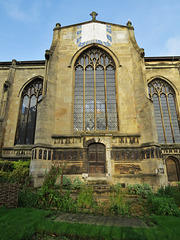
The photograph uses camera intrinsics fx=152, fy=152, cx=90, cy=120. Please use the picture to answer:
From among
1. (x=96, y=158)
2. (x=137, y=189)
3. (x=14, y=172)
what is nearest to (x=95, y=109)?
(x=96, y=158)

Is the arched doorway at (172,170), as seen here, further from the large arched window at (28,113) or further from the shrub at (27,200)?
the large arched window at (28,113)

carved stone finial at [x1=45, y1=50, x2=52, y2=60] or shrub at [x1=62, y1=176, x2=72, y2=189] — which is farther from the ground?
carved stone finial at [x1=45, y1=50, x2=52, y2=60]

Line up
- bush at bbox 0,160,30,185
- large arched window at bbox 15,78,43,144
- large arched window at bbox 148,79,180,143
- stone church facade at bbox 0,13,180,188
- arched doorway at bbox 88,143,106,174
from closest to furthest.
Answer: bush at bbox 0,160,30,185, stone church facade at bbox 0,13,180,188, arched doorway at bbox 88,143,106,174, large arched window at bbox 15,78,43,144, large arched window at bbox 148,79,180,143

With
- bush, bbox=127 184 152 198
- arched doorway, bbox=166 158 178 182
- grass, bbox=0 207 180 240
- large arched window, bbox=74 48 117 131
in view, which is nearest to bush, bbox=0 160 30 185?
large arched window, bbox=74 48 117 131

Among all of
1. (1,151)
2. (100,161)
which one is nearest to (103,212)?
(100,161)

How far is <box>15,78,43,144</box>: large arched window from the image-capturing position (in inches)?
537

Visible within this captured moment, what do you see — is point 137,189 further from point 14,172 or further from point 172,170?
point 14,172

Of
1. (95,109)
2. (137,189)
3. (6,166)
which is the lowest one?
(137,189)

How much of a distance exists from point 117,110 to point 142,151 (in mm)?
3680

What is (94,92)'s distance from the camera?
496 inches

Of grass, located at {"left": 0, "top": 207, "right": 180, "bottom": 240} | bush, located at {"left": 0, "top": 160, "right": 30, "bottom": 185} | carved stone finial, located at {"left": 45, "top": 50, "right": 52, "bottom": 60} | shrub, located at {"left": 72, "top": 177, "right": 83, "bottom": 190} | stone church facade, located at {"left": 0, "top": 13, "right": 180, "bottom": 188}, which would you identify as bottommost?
grass, located at {"left": 0, "top": 207, "right": 180, "bottom": 240}

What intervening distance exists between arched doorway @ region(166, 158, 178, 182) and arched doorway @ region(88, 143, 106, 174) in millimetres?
6154

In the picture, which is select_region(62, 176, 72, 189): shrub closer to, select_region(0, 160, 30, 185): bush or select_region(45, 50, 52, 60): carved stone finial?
select_region(0, 160, 30, 185): bush

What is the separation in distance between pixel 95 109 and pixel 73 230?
9407mm
